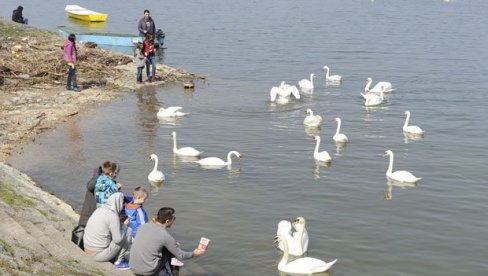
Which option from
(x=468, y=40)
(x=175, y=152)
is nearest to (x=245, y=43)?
(x=468, y=40)

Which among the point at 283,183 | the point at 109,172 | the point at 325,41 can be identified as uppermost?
the point at 325,41

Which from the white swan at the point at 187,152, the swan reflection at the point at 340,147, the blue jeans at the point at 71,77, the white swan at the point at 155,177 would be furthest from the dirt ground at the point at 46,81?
the swan reflection at the point at 340,147

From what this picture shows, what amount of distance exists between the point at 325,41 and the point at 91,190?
37.8m

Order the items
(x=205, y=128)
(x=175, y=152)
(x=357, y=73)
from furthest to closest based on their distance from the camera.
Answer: (x=357, y=73), (x=205, y=128), (x=175, y=152)

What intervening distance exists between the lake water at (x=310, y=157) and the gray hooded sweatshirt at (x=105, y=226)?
2.57 m

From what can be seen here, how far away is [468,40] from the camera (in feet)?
154

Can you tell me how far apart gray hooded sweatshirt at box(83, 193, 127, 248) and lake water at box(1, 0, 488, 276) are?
2570mm

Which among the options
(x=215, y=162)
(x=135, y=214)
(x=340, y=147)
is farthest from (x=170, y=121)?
(x=135, y=214)

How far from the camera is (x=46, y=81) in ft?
93.8

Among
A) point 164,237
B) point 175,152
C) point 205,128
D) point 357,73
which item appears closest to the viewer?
point 164,237

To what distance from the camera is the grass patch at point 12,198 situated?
12852mm

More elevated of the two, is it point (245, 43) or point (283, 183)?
point (245, 43)

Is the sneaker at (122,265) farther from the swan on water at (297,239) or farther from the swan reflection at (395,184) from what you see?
the swan reflection at (395,184)

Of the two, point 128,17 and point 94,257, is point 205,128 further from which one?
point 128,17
